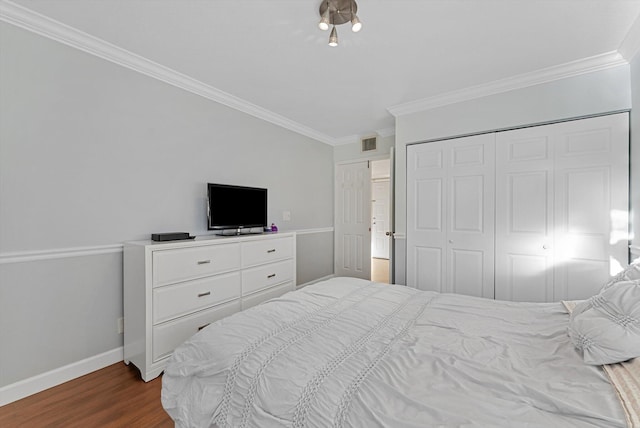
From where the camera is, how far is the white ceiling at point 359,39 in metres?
1.81

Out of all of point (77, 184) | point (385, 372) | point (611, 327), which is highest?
point (77, 184)

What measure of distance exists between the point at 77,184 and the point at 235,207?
1289 mm

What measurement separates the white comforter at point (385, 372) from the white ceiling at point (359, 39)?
6.38 ft

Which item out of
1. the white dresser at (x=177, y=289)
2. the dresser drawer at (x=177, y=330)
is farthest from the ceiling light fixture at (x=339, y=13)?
the dresser drawer at (x=177, y=330)

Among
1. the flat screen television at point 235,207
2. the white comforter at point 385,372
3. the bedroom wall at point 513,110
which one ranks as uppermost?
the bedroom wall at point 513,110

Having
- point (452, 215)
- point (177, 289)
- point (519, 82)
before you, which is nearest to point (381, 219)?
point (452, 215)

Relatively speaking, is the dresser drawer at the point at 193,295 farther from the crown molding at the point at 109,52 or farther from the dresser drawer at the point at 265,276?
the crown molding at the point at 109,52

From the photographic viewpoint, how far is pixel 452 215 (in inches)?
124

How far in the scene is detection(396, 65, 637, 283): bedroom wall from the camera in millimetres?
2424

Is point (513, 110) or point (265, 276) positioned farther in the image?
point (265, 276)

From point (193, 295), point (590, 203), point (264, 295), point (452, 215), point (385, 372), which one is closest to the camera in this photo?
point (385, 372)

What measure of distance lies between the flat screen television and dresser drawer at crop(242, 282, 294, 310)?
2.36 feet

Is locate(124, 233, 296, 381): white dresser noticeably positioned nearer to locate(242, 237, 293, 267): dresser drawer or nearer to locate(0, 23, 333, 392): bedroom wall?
locate(242, 237, 293, 267): dresser drawer

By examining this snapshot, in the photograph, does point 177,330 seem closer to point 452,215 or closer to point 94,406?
point 94,406
